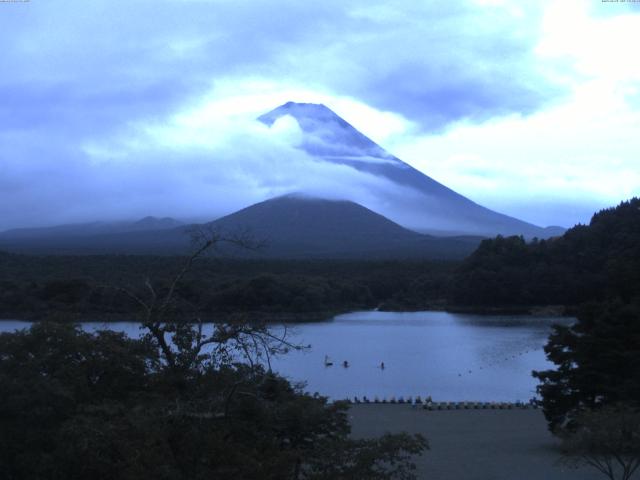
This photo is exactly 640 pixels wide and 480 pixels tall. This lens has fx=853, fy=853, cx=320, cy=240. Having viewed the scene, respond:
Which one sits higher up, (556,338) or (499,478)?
(556,338)

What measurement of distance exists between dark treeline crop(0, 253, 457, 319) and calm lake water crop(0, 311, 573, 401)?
1552 millimetres

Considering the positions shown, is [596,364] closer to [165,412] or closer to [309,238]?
[165,412]

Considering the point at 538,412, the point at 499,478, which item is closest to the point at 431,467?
the point at 499,478

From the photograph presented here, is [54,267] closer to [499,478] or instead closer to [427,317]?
[427,317]

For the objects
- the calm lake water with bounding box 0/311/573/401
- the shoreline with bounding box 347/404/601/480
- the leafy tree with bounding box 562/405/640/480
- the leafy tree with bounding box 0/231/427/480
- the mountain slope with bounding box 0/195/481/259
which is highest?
the mountain slope with bounding box 0/195/481/259

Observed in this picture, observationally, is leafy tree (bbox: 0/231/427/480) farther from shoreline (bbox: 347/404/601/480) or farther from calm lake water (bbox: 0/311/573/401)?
calm lake water (bbox: 0/311/573/401)

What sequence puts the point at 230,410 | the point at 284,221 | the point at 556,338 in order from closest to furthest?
the point at 230,410 → the point at 556,338 → the point at 284,221

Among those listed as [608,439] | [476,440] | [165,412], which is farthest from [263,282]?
[165,412]

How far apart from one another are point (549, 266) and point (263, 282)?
17.9 meters

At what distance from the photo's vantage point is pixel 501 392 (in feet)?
70.0

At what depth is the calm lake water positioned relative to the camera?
855 inches

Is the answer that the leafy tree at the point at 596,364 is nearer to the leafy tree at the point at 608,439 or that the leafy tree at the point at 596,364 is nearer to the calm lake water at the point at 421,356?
the leafy tree at the point at 608,439

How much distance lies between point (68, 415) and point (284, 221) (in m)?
78.5

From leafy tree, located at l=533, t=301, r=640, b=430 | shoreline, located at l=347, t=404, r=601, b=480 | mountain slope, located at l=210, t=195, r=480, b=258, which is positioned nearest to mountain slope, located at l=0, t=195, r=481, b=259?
mountain slope, located at l=210, t=195, r=480, b=258
